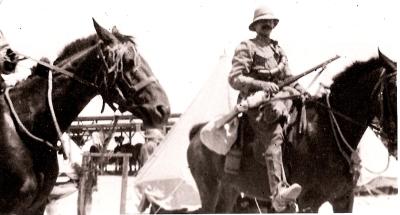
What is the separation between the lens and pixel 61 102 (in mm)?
3621

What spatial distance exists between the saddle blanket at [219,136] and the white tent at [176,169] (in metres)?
0.66

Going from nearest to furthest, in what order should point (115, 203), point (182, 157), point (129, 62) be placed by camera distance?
point (129, 62) → point (182, 157) → point (115, 203)

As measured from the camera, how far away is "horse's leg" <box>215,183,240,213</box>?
478 centimetres

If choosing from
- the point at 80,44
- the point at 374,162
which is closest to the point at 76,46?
the point at 80,44

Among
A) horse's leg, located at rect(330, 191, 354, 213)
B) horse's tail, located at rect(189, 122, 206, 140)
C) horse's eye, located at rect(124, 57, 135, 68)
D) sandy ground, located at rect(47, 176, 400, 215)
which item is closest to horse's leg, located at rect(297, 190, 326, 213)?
horse's leg, located at rect(330, 191, 354, 213)

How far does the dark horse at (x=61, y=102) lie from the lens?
352cm

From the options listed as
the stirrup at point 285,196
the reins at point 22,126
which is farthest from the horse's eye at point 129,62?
the stirrup at point 285,196

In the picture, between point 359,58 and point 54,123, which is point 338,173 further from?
point 54,123

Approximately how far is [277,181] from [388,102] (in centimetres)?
101

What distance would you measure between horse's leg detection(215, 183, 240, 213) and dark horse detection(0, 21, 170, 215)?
147cm

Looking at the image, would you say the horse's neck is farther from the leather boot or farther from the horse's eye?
the leather boot

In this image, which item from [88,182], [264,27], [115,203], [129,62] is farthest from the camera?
[115,203]

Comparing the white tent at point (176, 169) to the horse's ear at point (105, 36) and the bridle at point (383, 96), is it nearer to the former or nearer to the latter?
the bridle at point (383, 96)

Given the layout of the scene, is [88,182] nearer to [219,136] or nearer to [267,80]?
[219,136]
